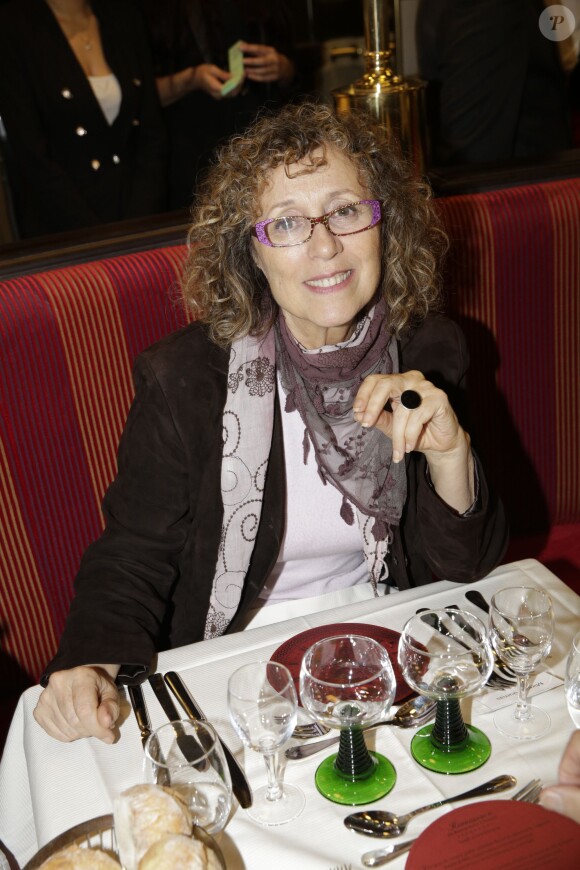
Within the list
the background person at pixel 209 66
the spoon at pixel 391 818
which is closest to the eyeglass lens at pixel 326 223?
the spoon at pixel 391 818

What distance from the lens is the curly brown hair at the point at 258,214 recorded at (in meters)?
1.60

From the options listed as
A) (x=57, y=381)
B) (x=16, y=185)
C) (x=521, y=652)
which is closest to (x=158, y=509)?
(x=57, y=381)

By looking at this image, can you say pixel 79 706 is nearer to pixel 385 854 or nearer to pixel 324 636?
pixel 324 636

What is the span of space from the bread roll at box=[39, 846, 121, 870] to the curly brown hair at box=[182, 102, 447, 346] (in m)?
1.00

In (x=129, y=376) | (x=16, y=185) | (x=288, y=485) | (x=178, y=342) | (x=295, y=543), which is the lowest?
(x=295, y=543)

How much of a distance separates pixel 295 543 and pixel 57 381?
621mm

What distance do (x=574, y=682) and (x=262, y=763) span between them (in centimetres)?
40

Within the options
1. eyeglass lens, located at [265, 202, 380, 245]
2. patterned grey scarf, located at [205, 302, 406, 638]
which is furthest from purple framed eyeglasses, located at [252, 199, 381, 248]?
patterned grey scarf, located at [205, 302, 406, 638]

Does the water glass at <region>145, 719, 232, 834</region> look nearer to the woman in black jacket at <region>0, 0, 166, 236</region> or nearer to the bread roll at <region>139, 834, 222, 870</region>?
the bread roll at <region>139, 834, 222, 870</region>

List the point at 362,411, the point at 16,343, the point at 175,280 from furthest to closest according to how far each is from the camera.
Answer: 1. the point at 175,280
2. the point at 16,343
3. the point at 362,411

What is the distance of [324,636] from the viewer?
131 cm

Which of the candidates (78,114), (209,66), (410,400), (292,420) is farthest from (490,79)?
(410,400)

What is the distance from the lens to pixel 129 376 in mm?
1956

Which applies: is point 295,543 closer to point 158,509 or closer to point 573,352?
point 158,509
